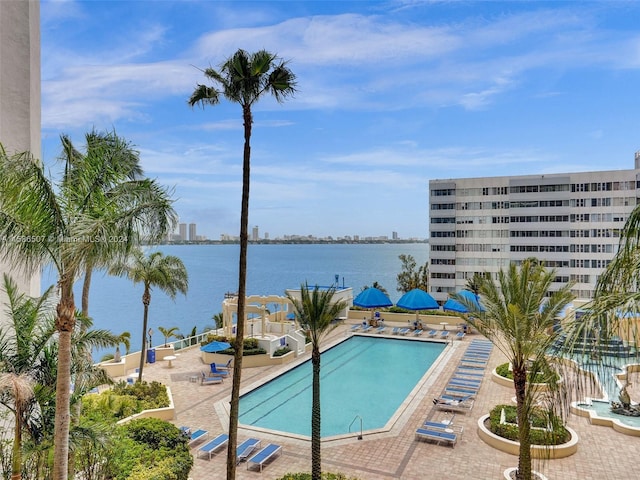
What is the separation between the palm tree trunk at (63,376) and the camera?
6750mm

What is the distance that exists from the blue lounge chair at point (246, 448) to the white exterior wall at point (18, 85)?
705 centimetres

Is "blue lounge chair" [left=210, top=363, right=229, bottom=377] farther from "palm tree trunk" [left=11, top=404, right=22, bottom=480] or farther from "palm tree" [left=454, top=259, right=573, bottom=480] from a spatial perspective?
"palm tree" [left=454, top=259, right=573, bottom=480]

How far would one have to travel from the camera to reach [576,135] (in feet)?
136

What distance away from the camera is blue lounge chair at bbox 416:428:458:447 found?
13.1 meters

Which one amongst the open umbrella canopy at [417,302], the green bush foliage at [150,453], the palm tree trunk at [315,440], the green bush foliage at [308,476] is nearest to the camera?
the green bush foliage at [150,453]

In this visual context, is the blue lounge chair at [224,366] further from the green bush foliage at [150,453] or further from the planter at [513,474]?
the planter at [513,474]

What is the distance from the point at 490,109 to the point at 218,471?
1190 inches

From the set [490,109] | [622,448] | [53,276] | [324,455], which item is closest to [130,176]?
[53,276]

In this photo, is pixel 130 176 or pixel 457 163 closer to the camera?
pixel 130 176

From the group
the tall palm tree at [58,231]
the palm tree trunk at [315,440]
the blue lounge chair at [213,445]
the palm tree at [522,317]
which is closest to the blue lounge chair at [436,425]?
the palm tree at [522,317]

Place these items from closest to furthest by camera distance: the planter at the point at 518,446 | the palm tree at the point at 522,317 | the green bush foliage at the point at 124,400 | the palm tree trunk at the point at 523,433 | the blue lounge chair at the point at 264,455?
the palm tree trunk at the point at 523,433 → the palm tree at the point at 522,317 → the blue lounge chair at the point at 264,455 → the planter at the point at 518,446 → the green bush foliage at the point at 124,400

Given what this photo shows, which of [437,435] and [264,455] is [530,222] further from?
[264,455]

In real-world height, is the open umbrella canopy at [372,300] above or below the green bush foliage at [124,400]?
above

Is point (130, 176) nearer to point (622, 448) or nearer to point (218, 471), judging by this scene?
point (218, 471)
